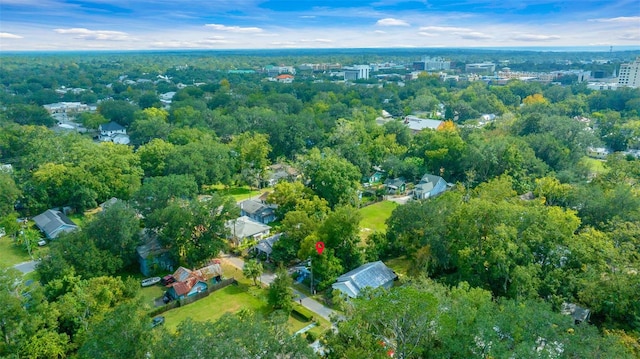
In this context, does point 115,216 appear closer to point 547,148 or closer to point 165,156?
point 165,156

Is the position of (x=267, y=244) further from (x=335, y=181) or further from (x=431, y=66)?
(x=431, y=66)

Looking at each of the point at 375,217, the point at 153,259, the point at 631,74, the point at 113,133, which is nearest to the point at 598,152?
the point at 375,217

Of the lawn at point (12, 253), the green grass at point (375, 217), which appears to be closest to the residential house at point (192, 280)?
the lawn at point (12, 253)

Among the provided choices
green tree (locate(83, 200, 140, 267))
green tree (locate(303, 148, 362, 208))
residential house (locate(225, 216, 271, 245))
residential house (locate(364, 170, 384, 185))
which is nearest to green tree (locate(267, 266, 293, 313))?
residential house (locate(225, 216, 271, 245))

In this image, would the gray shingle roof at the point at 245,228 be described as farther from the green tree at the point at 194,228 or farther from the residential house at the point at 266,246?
the green tree at the point at 194,228

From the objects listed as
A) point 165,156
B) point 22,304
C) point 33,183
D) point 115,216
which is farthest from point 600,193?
point 33,183

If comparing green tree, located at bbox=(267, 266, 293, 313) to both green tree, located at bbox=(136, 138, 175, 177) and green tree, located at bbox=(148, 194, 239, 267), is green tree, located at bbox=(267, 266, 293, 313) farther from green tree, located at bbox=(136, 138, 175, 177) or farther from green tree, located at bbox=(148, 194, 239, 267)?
green tree, located at bbox=(136, 138, 175, 177)
